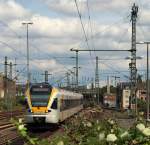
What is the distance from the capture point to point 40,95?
3728 centimetres

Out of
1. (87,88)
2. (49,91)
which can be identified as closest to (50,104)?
(49,91)

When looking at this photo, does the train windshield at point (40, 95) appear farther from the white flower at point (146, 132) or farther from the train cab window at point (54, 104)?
the white flower at point (146, 132)

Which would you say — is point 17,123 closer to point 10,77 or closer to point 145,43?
point 145,43

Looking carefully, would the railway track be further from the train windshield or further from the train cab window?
the train cab window

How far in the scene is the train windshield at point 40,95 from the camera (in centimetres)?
3720

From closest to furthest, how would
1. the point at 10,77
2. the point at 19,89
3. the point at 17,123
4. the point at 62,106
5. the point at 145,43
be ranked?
the point at 17,123 → the point at 62,106 → the point at 145,43 → the point at 10,77 → the point at 19,89

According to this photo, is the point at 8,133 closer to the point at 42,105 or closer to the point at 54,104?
the point at 42,105

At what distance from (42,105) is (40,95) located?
0.67 metres

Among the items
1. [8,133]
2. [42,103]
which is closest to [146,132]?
[8,133]

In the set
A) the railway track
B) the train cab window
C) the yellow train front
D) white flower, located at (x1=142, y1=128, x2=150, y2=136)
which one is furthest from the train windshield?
white flower, located at (x1=142, y1=128, x2=150, y2=136)

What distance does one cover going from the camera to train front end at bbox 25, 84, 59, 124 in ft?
122

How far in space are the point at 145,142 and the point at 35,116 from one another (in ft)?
105

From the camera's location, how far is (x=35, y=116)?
121ft

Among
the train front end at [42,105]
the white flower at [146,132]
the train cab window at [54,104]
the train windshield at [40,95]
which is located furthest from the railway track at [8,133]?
the train cab window at [54,104]
